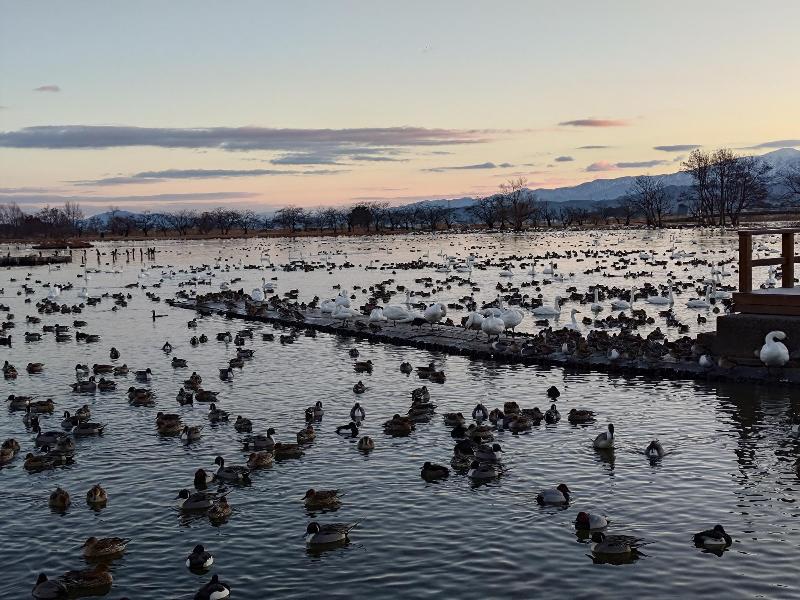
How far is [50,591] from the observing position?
13438 millimetres

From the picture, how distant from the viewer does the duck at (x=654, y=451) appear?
62.3ft

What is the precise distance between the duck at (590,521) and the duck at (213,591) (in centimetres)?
612

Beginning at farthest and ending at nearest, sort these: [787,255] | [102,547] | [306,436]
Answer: [787,255] < [306,436] < [102,547]

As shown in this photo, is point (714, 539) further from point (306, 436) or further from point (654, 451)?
point (306, 436)

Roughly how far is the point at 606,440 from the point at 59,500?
38.1 feet

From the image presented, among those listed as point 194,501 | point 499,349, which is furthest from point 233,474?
point 499,349

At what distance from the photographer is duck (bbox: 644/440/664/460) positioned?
1900cm

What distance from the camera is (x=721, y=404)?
24.0m

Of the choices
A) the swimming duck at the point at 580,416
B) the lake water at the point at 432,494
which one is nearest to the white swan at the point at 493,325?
the lake water at the point at 432,494

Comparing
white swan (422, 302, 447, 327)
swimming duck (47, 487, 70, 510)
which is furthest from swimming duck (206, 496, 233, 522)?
white swan (422, 302, 447, 327)

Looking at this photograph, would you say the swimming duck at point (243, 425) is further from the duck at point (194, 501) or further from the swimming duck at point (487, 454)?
the swimming duck at point (487, 454)

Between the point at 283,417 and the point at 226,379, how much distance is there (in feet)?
20.8

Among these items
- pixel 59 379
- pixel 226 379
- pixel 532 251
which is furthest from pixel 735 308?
pixel 532 251

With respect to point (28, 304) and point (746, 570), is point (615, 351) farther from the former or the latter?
point (28, 304)
